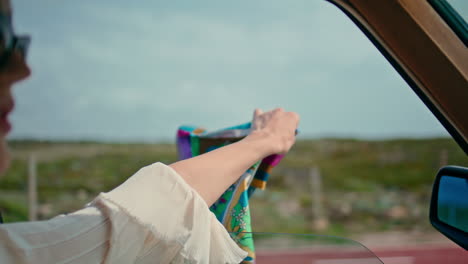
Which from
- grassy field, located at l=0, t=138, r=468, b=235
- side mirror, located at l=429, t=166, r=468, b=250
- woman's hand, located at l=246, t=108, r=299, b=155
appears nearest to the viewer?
side mirror, located at l=429, t=166, r=468, b=250

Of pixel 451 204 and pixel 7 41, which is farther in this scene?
pixel 451 204

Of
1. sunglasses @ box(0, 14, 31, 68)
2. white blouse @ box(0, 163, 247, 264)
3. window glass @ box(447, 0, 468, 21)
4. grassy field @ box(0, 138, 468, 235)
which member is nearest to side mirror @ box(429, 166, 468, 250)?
window glass @ box(447, 0, 468, 21)

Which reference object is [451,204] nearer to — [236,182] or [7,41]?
[236,182]

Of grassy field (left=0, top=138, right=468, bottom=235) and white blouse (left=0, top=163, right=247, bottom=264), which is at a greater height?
white blouse (left=0, top=163, right=247, bottom=264)

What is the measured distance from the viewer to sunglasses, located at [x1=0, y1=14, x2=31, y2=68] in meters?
0.62

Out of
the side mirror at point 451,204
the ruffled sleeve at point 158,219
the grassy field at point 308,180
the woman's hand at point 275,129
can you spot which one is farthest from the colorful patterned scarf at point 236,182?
the grassy field at point 308,180

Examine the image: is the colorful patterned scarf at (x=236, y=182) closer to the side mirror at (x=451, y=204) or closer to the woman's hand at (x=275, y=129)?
the woman's hand at (x=275, y=129)

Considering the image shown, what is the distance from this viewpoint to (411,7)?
903 millimetres

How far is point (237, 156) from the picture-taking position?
3.25 ft

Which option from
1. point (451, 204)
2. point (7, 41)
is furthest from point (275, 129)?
point (7, 41)

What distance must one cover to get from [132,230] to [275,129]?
0.58m

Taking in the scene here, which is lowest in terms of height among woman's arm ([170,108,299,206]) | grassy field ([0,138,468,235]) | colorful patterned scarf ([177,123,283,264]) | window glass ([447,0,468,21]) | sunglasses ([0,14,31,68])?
grassy field ([0,138,468,235])

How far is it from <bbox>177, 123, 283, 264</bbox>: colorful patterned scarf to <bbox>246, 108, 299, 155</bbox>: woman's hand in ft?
0.27

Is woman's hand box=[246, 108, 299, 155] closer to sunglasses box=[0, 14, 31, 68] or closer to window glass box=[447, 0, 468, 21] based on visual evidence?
window glass box=[447, 0, 468, 21]
